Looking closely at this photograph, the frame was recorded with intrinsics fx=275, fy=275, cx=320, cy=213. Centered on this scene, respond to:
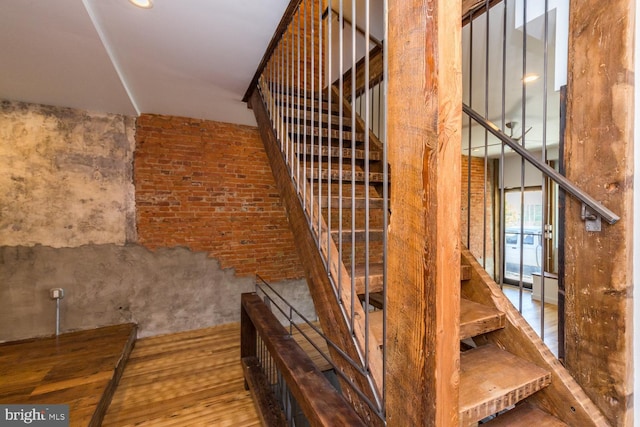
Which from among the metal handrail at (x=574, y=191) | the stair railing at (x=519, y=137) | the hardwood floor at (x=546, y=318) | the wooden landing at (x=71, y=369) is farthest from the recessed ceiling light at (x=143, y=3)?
the hardwood floor at (x=546, y=318)

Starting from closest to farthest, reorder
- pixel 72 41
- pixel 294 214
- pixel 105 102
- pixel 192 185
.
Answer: pixel 294 214, pixel 72 41, pixel 105 102, pixel 192 185

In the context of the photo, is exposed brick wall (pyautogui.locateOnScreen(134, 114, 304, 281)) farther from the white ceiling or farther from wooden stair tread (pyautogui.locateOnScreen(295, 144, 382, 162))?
wooden stair tread (pyautogui.locateOnScreen(295, 144, 382, 162))

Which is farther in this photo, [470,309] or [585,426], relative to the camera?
[470,309]

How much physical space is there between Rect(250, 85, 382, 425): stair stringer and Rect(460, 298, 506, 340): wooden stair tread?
1.42 feet

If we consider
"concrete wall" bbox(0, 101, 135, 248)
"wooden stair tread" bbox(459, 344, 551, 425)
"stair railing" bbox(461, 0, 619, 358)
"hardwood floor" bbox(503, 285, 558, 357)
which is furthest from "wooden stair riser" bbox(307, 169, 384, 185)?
"hardwood floor" bbox(503, 285, 558, 357)

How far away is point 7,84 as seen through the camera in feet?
8.55

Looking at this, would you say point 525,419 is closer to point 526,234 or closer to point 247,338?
point 247,338

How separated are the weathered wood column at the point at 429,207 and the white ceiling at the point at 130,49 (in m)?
1.44

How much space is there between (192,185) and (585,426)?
4078mm

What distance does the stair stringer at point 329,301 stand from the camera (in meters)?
1.04

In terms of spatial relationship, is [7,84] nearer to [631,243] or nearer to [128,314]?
[128,314]

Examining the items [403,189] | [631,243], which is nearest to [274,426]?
[403,189]

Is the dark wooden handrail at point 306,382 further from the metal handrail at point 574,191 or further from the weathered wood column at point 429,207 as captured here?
the metal handrail at point 574,191

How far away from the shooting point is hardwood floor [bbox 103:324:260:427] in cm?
222
